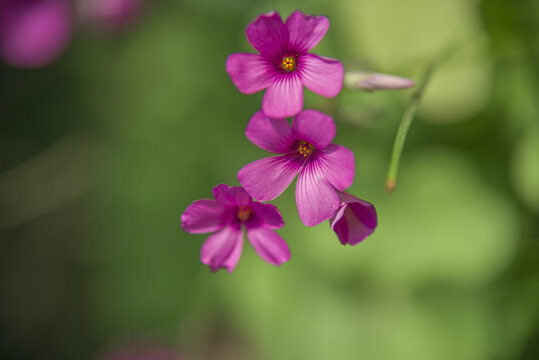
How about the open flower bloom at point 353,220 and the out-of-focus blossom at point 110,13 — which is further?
the out-of-focus blossom at point 110,13

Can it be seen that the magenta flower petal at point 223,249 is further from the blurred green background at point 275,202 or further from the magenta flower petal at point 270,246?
the blurred green background at point 275,202

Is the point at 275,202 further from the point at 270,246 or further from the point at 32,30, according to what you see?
the point at 32,30

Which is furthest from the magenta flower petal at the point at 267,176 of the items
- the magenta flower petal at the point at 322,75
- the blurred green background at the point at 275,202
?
the blurred green background at the point at 275,202

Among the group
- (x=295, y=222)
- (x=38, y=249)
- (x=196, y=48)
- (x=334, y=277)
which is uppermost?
(x=196, y=48)

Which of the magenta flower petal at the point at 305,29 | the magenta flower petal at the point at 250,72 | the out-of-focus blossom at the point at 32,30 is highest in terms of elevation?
the out-of-focus blossom at the point at 32,30

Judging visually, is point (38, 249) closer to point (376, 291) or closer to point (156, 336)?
point (156, 336)

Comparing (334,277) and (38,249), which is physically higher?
(334,277)

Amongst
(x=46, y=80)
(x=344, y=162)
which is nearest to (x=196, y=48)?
(x=46, y=80)

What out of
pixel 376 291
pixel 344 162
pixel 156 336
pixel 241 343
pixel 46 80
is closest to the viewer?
pixel 344 162
